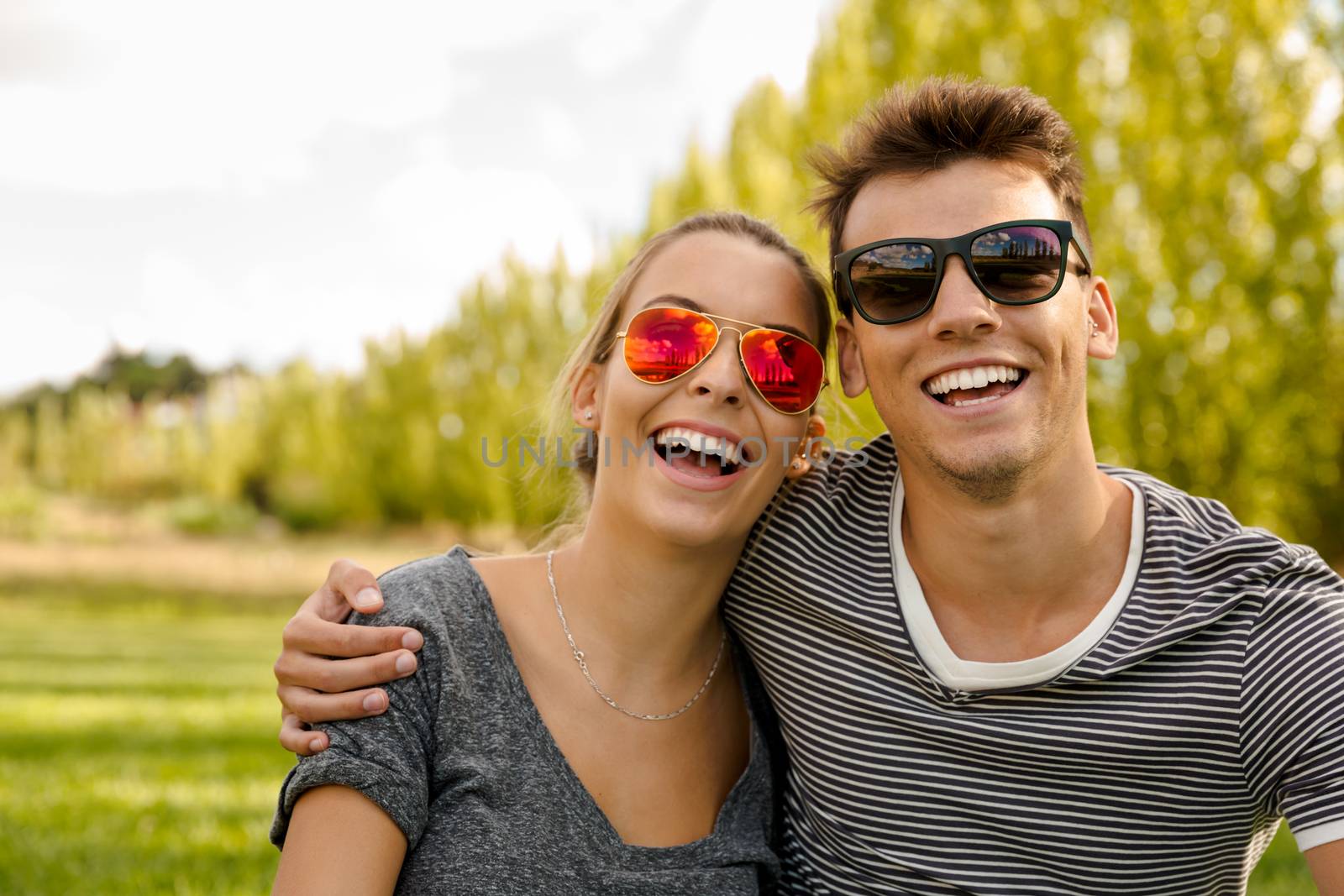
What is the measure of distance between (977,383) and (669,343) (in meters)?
0.74

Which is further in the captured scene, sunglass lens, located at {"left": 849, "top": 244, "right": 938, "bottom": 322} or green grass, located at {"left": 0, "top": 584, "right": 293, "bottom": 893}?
green grass, located at {"left": 0, "top": 584, "right": 293, "bottom": 893}

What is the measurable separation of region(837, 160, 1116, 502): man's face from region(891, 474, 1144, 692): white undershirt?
25 cm

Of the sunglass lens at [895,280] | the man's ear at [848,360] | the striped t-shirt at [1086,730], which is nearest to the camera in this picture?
the striped t-shirt at [1086,730]

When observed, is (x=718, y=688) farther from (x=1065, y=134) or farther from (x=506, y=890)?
(x=1065, y=134)

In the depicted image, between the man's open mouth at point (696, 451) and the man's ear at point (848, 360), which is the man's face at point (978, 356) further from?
the man's open mouth at point (696, 451)

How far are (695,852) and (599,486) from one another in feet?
3.01

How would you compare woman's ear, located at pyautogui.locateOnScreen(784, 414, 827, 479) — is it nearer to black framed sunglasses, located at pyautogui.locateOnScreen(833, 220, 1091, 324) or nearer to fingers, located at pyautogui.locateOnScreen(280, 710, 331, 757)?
black framed sunglasses, located at pyautogui.locateOnScreen(833, 220, 1091, 324)

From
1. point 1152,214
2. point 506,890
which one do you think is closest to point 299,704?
point 506,890

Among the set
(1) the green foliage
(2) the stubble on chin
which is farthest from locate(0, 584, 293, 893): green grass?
(1) the green foliage

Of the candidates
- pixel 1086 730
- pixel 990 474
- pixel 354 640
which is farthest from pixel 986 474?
pixel 354 640

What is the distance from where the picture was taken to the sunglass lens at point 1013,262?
96.5 inches

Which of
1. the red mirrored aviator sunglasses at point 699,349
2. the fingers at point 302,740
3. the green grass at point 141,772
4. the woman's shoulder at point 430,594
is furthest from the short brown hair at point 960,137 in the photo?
the green grass at point 141,772

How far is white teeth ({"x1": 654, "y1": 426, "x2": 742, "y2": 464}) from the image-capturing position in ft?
8.47

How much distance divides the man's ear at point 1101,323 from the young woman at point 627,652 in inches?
27.3
